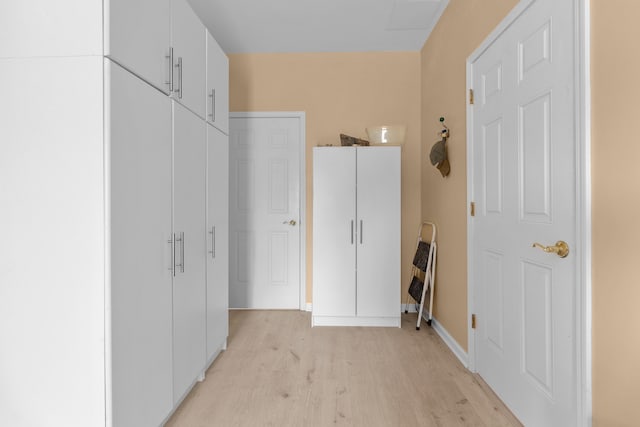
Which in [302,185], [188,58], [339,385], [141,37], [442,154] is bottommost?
[339,385]

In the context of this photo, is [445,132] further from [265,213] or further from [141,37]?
[141,37]

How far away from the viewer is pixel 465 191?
2.41 metres

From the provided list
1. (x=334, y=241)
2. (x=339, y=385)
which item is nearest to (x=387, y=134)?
(x=334, y=241)

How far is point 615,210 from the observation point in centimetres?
117

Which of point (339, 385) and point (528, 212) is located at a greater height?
point (528, 212)

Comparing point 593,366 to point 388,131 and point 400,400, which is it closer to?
point 400,400

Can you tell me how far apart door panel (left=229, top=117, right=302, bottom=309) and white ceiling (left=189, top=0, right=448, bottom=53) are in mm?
759

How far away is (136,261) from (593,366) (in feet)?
5.83

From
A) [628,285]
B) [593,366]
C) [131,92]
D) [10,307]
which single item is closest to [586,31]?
[628,285]

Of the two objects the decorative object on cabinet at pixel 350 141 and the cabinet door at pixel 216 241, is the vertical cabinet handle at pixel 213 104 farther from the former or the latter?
the decorative object on cabinet at pixel 350 141

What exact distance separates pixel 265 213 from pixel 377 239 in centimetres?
125

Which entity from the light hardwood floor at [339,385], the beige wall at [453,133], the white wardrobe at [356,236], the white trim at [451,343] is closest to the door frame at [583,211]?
the light hardwood floor at [339,385]

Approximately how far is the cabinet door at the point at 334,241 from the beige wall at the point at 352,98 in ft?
1.78

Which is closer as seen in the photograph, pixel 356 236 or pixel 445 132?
pixel 445 132
